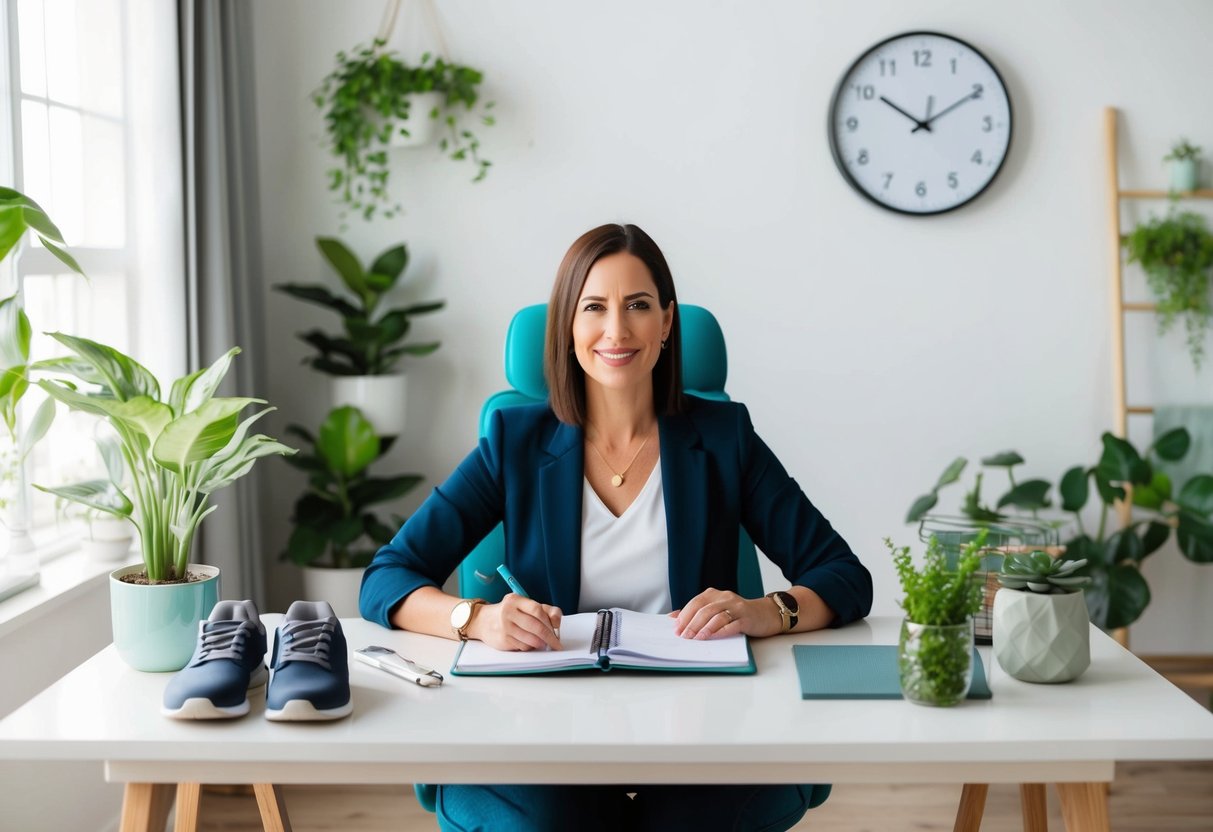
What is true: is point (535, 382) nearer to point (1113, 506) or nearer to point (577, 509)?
point (577, 509)

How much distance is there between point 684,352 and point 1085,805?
3.56 feet

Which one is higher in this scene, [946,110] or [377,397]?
[946,110]

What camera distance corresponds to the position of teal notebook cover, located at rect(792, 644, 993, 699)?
1373mm

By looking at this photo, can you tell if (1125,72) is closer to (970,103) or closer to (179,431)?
(970,103)

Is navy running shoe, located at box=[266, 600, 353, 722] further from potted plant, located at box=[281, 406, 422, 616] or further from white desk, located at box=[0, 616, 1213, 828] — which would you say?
potted plant, located at box=[281, 406, 422, 616]

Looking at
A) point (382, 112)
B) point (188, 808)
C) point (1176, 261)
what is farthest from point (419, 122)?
point (1176, 261)

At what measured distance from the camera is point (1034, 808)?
1.82m

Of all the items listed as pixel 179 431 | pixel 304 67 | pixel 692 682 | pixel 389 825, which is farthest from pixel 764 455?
pixel 304 67

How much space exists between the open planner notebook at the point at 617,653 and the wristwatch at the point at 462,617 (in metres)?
0.02

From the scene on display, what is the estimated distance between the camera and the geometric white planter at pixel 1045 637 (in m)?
1.41

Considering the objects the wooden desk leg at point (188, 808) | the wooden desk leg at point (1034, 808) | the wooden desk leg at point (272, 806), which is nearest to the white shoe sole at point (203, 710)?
the wooden desk leg at point (188, 808)

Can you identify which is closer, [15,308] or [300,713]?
[300,713]

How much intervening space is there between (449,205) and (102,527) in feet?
4.43

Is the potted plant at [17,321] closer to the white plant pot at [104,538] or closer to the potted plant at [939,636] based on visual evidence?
the white plant pot at [104,538]
